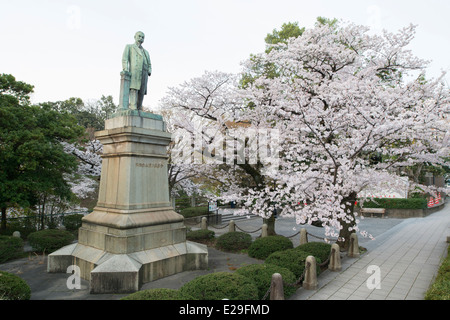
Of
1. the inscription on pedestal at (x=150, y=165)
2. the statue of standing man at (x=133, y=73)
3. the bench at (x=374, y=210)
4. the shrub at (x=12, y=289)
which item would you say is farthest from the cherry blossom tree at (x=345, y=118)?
the bench at (x=374, y=210)

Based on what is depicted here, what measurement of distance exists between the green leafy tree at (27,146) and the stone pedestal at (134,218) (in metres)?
5.92

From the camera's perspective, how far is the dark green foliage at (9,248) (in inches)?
373

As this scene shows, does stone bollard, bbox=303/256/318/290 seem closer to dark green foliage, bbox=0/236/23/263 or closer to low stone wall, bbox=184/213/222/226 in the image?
dark green foliage, bbox=0/236/23/263

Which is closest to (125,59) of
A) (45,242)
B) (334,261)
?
(45,242)

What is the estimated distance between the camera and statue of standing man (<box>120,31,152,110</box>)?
8.48 metres

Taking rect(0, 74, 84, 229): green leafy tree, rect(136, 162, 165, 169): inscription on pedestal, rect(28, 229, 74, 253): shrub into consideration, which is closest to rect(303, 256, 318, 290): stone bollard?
rect(136, 162, 165, 169): inscription on pedestal

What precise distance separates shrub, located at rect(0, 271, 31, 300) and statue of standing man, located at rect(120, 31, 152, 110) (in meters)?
5.03

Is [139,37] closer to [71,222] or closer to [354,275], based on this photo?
[354,275]

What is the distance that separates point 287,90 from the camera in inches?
489

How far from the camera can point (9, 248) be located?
9703 millimetres
